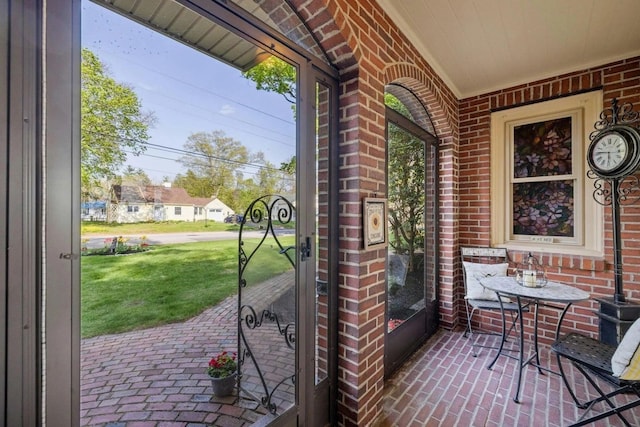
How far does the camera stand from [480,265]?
3047 millimetres

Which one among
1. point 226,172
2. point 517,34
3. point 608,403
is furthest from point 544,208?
point 226,172

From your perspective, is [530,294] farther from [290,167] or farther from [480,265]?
[290,167]

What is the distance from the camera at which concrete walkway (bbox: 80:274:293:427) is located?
0.97 meters

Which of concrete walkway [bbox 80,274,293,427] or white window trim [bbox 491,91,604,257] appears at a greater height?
white window trim [bbox 491,91,604,257]

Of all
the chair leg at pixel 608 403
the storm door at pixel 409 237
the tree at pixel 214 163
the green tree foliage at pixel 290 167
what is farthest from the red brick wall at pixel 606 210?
the tree at pixel 214 163

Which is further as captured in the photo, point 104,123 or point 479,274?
point 479,274

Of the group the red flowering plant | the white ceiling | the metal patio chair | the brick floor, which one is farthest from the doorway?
the metal patio chair

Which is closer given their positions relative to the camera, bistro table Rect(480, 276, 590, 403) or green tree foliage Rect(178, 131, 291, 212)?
green tree foliage Rect(178, 131, 291, 212)

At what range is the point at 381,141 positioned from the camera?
197cm

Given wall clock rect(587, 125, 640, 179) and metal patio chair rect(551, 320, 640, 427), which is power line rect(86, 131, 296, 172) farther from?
wall clock rect(587, 125, 640, 179)

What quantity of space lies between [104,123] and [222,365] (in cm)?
115

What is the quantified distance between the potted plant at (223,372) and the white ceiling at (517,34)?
8.03ft

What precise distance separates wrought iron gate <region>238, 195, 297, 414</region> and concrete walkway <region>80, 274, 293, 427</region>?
0.19 feet

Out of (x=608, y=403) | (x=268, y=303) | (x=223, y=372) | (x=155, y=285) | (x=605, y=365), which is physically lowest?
(x=608, y=403)
